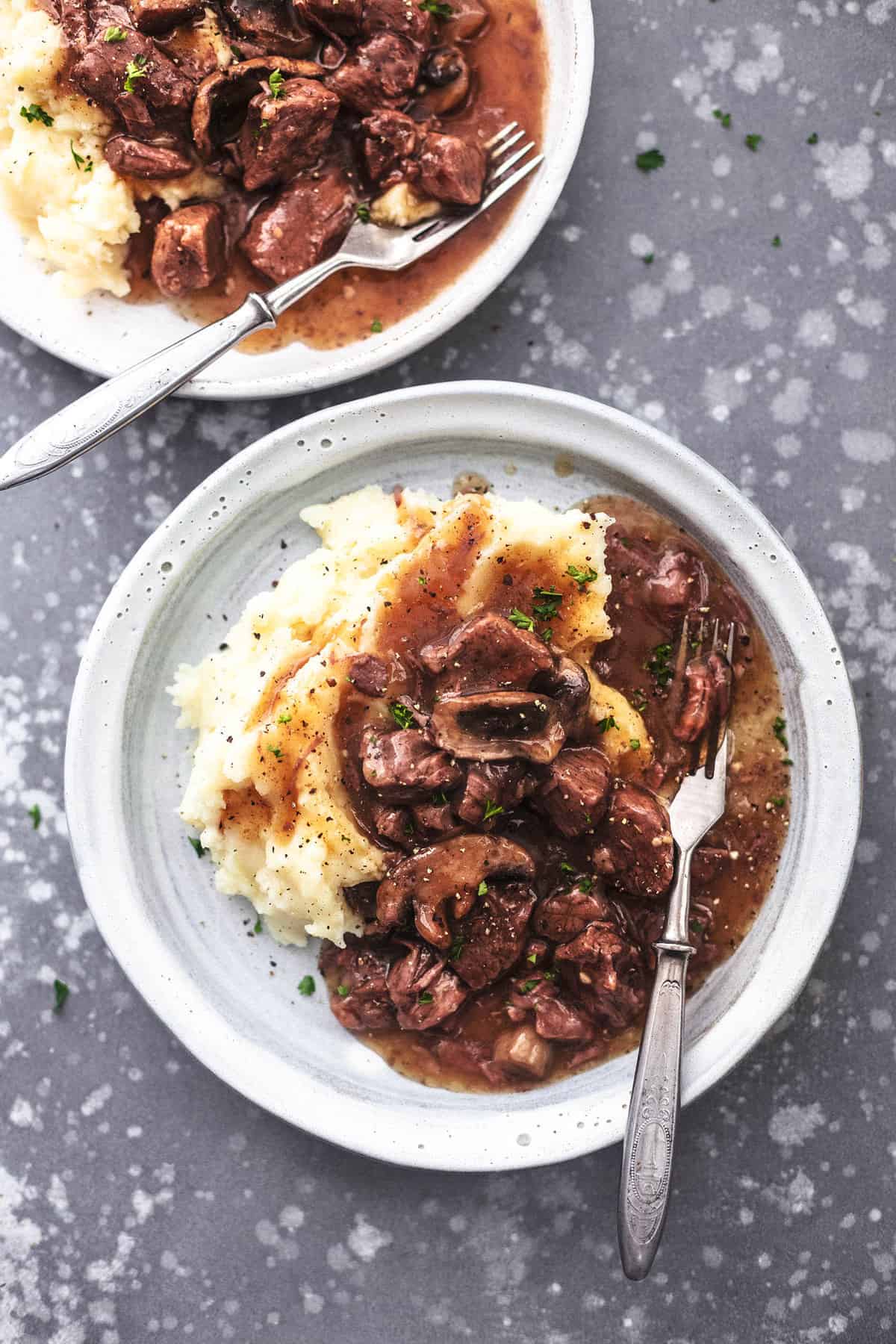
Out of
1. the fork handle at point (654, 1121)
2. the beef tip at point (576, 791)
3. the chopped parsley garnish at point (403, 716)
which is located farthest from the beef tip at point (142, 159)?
the fork handle at point (654, 1121)

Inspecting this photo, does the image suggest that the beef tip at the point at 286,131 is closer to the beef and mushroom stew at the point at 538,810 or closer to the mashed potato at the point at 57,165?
the mashed potato at the point at 57,165

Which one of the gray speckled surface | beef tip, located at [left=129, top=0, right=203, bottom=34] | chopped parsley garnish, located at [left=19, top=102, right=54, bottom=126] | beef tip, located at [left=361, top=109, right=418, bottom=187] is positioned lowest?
the gray speckled surface

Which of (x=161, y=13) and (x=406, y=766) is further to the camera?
(x=161, y=13)

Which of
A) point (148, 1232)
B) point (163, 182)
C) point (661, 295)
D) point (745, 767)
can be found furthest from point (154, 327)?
point (148, 1232)

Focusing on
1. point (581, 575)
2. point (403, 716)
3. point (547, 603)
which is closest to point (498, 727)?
point (403, 716)

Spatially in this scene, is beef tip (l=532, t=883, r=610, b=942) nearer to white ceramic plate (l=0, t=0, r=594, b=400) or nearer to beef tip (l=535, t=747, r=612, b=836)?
beef tip (l=535, t=747, r=612, b=836)

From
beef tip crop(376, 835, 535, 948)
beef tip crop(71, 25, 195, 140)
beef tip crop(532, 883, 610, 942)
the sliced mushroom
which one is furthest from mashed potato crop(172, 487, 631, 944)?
beef tip crop(71, 25, 195, 140)

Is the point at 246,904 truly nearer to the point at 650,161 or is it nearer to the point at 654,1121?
the point at 654,1121
